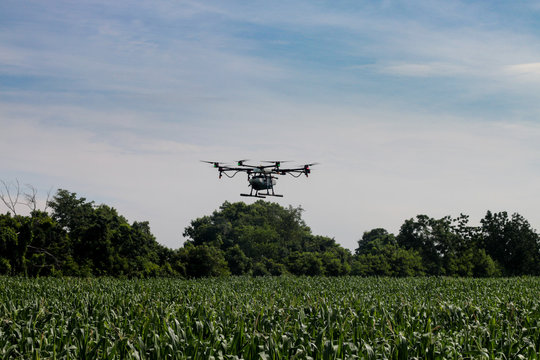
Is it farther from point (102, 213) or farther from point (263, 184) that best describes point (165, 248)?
point (263, 184)

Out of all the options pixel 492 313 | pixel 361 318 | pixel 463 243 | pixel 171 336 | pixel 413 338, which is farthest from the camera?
pixel 463 243

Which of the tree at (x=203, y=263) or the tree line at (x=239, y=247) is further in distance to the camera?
the tree at (x=203, y=263)

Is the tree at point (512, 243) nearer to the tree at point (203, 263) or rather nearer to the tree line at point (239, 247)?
the tree line at point (239, 247)

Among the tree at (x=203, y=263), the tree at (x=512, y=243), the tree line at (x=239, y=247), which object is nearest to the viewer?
the tree line at (x=239, y=247)

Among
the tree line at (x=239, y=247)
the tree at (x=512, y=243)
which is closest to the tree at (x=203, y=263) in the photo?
the tree line at (x=239, y=247)

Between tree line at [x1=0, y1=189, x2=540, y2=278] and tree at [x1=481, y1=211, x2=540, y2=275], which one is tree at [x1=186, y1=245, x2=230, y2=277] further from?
tree at [x1=481, y1=211, x2=540, y2=275]

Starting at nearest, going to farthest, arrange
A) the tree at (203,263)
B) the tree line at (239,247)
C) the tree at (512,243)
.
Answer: the tree line at (239,247) → the tree at (203,263) → the tree at (512,243)

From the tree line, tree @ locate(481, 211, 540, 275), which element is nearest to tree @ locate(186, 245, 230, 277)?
the tree line

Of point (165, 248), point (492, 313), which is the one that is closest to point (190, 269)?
point (165, 248)
